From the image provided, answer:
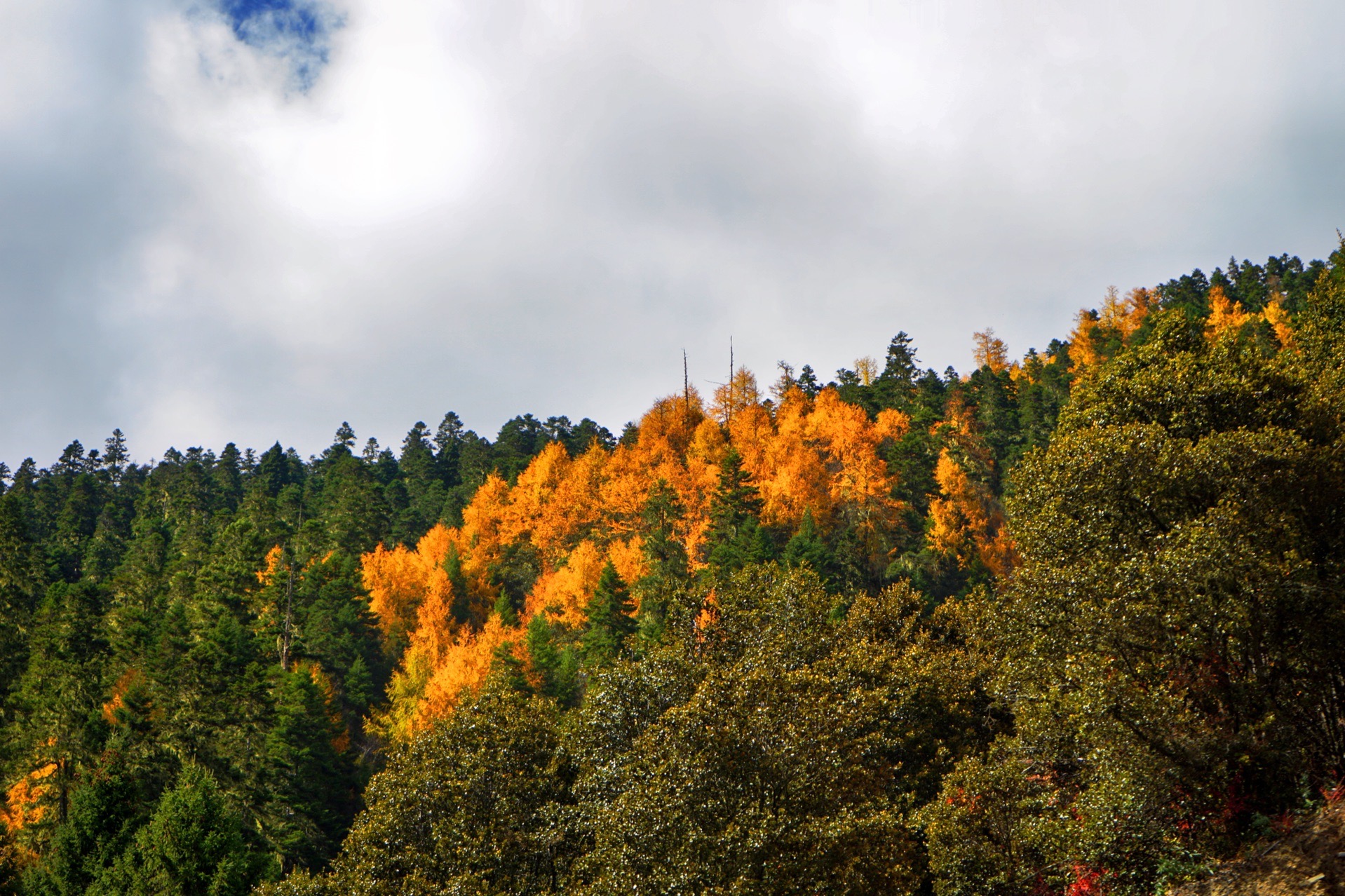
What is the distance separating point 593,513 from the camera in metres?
82.7

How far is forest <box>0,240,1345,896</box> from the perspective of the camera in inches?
704

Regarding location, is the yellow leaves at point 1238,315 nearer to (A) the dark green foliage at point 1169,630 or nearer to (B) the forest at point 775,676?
(B) the forest at point 775,676

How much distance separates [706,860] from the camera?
20.7 m

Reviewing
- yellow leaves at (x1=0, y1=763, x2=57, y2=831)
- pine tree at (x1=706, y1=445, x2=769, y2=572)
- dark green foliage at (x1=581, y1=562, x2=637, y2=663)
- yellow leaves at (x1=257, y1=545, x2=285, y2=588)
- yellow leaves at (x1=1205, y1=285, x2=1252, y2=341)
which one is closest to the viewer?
yellow leaves at (x1=0, y1=763, x2=57, y2=831)

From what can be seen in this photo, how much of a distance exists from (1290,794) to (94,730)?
48.4m

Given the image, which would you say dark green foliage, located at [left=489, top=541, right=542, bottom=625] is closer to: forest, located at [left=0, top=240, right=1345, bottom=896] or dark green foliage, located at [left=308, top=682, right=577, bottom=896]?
forest, located at [left=0, top=240, right=1345, bottom=896]

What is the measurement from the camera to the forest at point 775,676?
1788cm

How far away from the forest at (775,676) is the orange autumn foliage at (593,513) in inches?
17.3

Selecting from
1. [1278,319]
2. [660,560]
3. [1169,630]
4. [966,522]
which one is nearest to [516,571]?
[660,560]

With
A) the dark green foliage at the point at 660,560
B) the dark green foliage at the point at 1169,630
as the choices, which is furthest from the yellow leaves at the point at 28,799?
the dark green foliage at the point at 1169,630

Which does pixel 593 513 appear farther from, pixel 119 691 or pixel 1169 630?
pixel 1169 630

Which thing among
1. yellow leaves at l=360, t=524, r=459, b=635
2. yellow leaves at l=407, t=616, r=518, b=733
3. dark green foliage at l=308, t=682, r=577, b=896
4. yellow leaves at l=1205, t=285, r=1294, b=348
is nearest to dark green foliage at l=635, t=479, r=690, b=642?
yellow leaves at l=407, t=616, r=518, b=733

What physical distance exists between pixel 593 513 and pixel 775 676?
58.6 metres

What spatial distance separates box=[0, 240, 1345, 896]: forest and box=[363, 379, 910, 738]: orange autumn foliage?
44 centimetres
